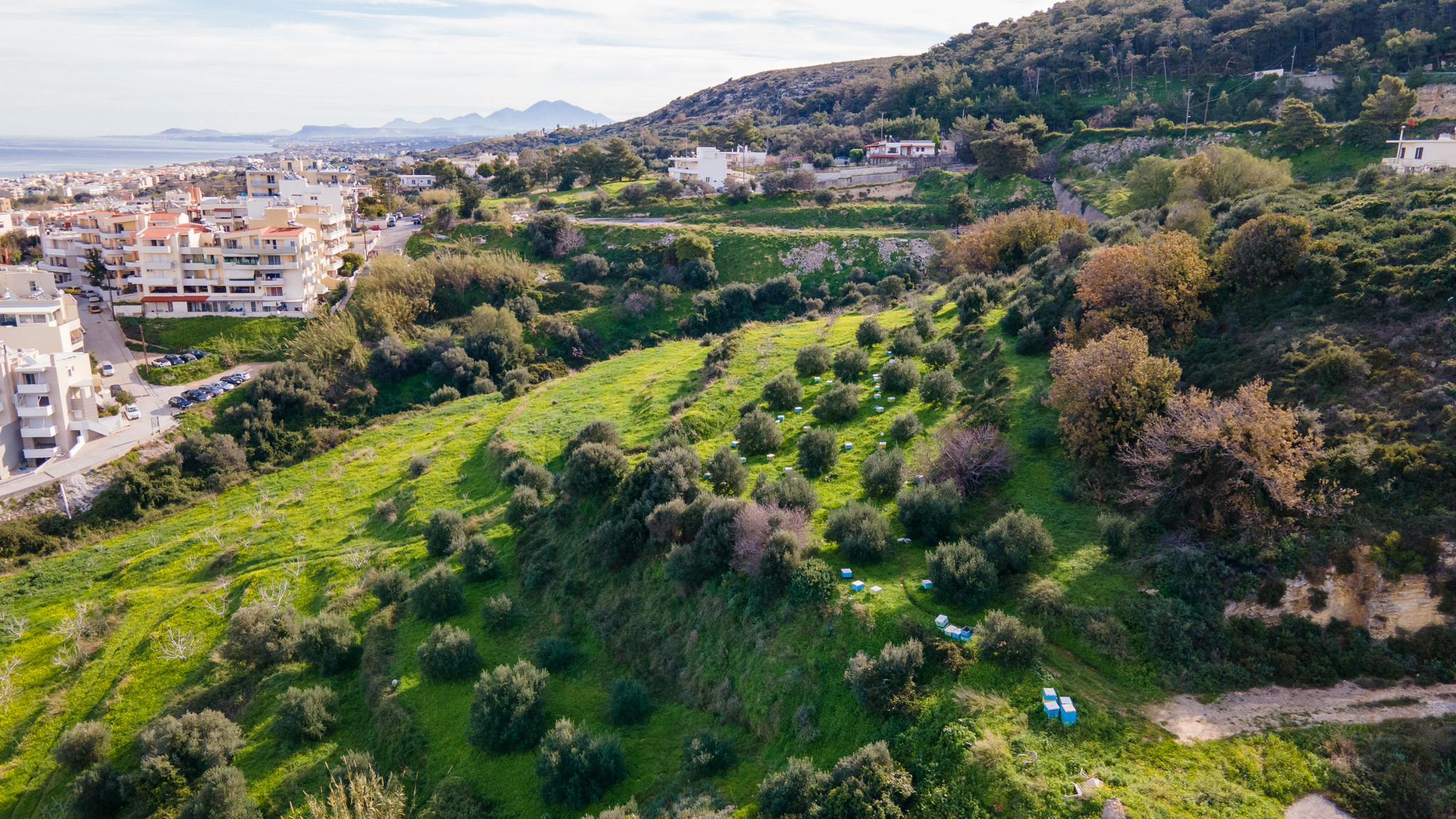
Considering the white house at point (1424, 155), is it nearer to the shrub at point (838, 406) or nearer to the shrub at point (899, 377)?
the shrub at point (899, 377)

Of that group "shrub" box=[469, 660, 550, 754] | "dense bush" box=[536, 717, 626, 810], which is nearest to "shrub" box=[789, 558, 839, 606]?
"dense bush" box=[536, 717, 626, 810]

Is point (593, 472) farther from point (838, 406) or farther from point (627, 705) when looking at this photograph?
point (838, 406)

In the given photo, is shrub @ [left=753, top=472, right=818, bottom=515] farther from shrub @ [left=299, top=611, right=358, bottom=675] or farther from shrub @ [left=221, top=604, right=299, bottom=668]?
shrub @ [left=221, top=604, right=299, bottom=668]

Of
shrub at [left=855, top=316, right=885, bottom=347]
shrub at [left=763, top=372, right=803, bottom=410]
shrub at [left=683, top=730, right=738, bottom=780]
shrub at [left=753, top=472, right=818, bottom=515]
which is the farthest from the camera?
shrub at [left=855, top=316, right=885, bottom=347]

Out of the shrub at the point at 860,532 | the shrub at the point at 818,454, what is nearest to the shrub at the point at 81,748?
the shrub at the point at 860,532

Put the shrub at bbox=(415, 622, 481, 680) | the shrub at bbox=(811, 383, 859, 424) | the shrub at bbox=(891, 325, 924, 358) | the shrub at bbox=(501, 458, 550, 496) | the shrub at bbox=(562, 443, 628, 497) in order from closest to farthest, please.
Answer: the shrub at bbox=(415, 622, 481, 680) < the shrub at bbox=(562, 443, 628, 497) < the shrub at bbox=(811, 383, 859, 424) < the shrub at bbox=(501, 458, 550, 496) < the shrub at bbox=(891, 325, 924, 358)
